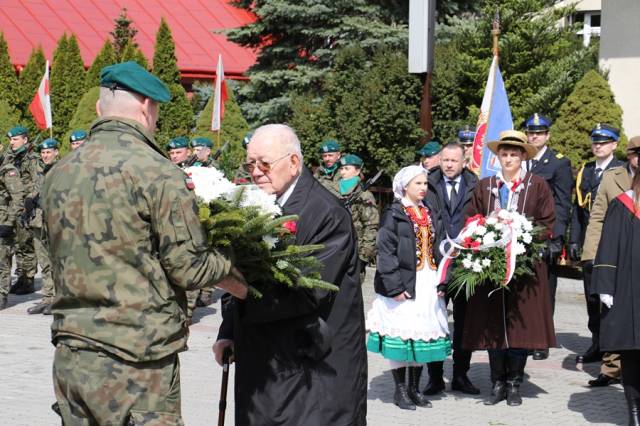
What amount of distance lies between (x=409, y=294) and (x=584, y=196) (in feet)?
8.56

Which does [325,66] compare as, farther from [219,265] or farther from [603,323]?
[219,265]

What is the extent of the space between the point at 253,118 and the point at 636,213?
17.1 m

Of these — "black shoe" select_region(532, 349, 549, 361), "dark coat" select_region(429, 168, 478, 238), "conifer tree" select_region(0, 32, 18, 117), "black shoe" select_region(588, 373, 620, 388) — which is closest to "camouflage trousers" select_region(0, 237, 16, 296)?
"dark coat" select_region(429, 168, 478, 238)

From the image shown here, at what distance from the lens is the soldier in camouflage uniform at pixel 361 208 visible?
Answer: 1078 centimetres

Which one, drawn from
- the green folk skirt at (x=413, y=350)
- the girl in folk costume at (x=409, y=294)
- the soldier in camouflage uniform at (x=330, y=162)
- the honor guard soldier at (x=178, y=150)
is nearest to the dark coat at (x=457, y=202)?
the girl in folk costume at (x=409, y=294)

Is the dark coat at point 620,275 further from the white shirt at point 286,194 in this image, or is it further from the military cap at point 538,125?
the white shirt at point 286,194

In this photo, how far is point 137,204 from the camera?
362 cm

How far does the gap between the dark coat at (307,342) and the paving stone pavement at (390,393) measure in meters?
2.91

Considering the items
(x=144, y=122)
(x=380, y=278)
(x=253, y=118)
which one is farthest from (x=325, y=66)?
(x=144, y=122)

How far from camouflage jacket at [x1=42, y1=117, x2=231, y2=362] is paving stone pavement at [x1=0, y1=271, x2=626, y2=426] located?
11.8 ft

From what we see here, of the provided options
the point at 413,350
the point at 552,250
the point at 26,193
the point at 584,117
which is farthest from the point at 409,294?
the point at 584,117

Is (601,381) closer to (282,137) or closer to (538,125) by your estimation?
(538,125)

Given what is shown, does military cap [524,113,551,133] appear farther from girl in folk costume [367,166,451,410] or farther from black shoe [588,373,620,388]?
black shoe [588,373,620,388]

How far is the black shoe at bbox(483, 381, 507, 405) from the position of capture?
25.6 ft
